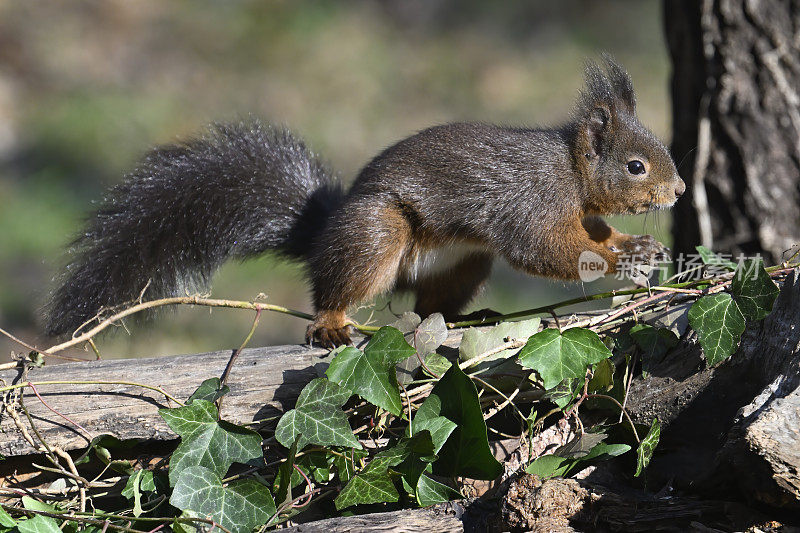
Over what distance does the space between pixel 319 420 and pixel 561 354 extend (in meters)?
0.40

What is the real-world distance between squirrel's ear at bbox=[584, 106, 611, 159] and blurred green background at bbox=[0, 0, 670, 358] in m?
1.48

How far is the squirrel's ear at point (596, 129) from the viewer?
6.44 feet

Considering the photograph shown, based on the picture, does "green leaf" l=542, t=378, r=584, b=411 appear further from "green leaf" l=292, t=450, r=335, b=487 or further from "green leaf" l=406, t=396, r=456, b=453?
"green leaf" l=292, t=450, r=335, b=487

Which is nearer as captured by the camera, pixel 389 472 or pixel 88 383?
pixel 389 472

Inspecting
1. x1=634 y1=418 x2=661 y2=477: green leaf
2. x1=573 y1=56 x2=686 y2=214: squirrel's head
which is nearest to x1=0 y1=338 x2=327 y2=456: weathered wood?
x1=634 y1=418 x2=661 y2=477: green leaf

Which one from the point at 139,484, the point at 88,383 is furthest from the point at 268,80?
the point at 139,484

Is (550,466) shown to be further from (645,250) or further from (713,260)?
(645,250)

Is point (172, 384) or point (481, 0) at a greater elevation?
point (481, 0)

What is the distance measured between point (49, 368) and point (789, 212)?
1.84 meters

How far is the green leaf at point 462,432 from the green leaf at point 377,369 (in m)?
0.07

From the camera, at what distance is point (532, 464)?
1316 mm

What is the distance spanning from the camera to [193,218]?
1.87 m

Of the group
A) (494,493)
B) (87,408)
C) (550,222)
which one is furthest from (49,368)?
(550,222)

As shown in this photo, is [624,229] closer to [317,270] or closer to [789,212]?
[789,212]
